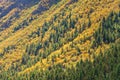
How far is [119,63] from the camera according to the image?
194 meters

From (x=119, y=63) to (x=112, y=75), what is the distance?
1258 cm

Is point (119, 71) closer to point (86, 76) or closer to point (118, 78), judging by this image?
point (118, 78)

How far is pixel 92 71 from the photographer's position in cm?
19838

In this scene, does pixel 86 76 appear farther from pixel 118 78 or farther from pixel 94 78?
pixel 118 78

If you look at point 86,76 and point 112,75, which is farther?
point 86,76

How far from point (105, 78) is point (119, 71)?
907 cm

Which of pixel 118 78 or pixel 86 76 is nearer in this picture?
pixel 118 78

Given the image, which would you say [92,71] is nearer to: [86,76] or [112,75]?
[86,76]

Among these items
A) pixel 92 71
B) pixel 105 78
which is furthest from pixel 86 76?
pixel 105 78

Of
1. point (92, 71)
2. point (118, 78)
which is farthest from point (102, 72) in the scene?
point (118, 78)

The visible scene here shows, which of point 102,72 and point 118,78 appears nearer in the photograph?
point 118,78

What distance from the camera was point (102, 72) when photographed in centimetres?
19638

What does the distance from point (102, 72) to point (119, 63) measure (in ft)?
38.9

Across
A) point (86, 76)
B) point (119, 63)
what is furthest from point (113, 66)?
point (86, 76)
